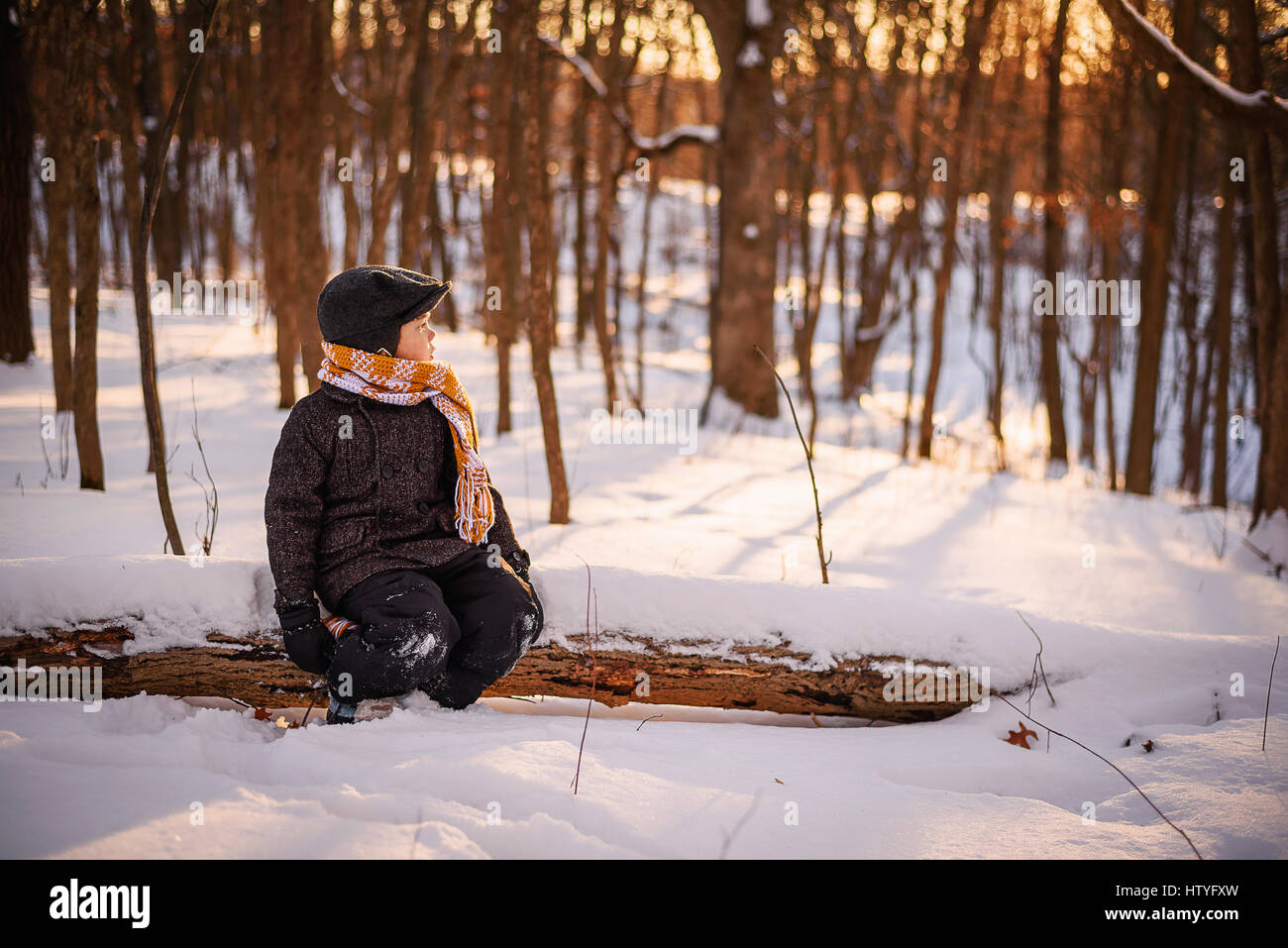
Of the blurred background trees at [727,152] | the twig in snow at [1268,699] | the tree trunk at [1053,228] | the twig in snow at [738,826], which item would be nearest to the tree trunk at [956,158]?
the blurred background trees at [727,152]

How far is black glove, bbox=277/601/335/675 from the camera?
2264 mm

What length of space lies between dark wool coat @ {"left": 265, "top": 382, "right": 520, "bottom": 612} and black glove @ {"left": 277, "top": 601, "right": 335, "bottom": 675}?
37 millimetres

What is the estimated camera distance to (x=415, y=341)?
2.46 meters

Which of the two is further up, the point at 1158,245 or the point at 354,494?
the point at 1158,245

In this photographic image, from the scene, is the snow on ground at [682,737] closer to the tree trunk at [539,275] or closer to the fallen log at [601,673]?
the fallen log at [601,673]

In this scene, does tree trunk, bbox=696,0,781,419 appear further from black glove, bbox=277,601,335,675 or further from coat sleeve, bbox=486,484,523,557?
black glove, bbox=277,601,335,675

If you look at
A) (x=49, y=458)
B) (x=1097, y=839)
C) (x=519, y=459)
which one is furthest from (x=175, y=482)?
(x=1097, y=839)

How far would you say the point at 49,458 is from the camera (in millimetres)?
4715

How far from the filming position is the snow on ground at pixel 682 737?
6.36ft

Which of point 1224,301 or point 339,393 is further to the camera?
point 1224,301

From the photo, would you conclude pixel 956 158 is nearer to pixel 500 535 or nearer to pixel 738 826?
pixel 500 535

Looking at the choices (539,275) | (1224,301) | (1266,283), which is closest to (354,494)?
(539,275)

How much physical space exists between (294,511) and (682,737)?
1.36 m
